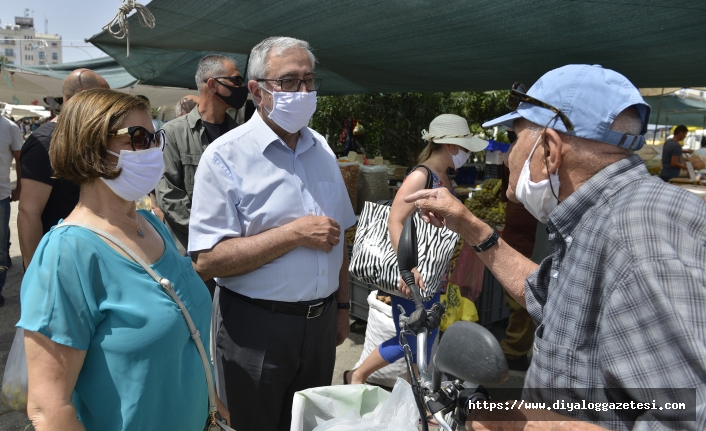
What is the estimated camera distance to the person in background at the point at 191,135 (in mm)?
3281

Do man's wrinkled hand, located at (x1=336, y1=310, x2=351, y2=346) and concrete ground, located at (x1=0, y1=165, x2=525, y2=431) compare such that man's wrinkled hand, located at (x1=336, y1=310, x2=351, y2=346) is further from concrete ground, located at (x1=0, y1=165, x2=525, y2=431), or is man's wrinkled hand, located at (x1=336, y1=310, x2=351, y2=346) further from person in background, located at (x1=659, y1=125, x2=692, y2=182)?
person in background, located at (x1=659, y1=125, x2=692, y2=182)

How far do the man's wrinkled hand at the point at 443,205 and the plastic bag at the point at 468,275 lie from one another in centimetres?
220

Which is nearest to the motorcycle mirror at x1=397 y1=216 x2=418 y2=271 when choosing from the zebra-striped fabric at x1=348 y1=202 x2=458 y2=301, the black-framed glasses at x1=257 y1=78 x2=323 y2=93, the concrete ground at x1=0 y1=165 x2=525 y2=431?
the black-framed glasses at x1=257 y1=78 x2=323 y2=93

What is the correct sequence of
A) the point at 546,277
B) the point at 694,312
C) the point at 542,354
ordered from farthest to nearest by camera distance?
the point at 546,277, the point at 542,354, the point at 694,312

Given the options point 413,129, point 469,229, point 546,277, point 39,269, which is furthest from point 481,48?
point 413,129

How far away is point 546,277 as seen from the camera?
1523 mm

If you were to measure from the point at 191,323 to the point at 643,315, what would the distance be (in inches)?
53.1

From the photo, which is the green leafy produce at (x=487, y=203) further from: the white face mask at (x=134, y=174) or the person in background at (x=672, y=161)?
the person in background at (x=672, y=161)

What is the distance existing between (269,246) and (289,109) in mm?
685

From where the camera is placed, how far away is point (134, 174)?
5.44 feet

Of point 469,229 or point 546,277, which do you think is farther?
point 469,229

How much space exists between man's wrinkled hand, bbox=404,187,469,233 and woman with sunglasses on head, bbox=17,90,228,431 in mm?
954

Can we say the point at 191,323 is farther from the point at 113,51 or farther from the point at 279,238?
the point at 113,51

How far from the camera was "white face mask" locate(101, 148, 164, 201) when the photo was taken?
1.63 meters
